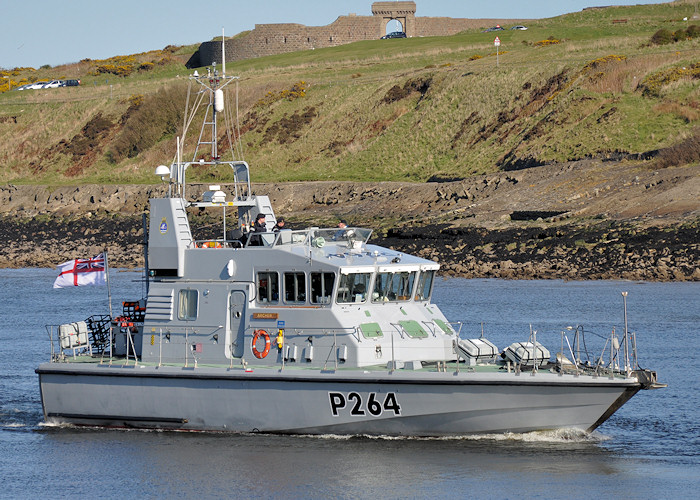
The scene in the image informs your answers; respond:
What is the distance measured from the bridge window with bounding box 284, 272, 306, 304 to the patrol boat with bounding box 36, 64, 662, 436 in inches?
1.3

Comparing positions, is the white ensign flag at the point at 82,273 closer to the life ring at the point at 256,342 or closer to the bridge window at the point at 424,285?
the life ring at the point at 256,342

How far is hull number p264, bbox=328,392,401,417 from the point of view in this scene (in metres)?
16.0

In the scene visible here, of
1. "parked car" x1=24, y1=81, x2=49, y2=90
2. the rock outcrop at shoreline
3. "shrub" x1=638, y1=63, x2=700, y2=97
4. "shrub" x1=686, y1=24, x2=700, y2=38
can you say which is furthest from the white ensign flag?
"parked car" x1=24, y1=81, x2=49, y2=90

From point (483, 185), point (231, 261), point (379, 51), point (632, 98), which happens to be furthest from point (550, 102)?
point (231, 261)

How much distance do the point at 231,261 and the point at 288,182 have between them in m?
42.4

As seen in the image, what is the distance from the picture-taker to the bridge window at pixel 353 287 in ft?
54.5

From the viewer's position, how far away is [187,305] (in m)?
17.5

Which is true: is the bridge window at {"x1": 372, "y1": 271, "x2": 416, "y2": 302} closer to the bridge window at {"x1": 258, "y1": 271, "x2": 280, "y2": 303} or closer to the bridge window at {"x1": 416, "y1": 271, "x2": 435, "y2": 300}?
the bridge window at {"x1": 416, "y1": 271, "x2": 435, "y2": 300}

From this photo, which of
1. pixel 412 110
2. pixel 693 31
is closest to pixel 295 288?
pixel 412 110

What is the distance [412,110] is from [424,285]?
1986 inches

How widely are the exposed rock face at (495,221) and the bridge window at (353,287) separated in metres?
21.9

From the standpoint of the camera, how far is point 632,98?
2170 inches

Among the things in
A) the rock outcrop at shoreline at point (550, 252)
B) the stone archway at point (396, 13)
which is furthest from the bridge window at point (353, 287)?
the stone archway at point (396, 13)

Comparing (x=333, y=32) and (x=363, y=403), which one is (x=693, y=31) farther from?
(x=363, y=403)
